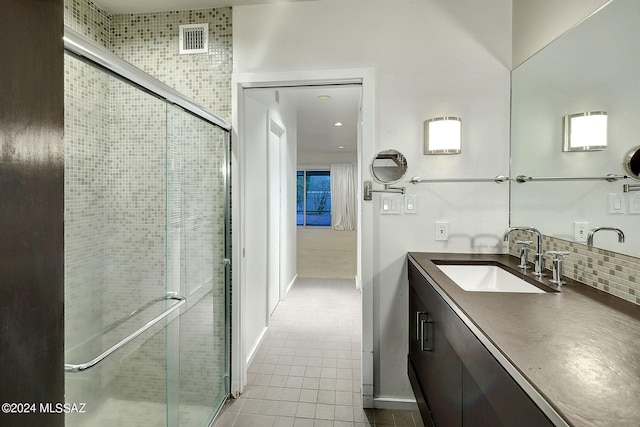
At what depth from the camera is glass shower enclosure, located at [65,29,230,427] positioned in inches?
58.0

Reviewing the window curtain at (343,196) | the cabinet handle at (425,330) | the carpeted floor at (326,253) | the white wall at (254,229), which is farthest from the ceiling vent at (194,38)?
the window curtain at (343,196)

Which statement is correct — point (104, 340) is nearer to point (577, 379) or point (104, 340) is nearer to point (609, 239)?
point (577, 379)

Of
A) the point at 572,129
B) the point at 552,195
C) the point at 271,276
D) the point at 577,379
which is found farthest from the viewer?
the point at 271,276

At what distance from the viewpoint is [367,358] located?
2.09 metres

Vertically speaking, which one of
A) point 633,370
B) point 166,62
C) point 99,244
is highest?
point 166,62

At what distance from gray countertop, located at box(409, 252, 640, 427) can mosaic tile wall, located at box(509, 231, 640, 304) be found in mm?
41

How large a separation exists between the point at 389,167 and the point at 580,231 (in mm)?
999

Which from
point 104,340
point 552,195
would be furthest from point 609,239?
point 104,340

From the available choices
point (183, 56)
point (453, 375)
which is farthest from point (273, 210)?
point (453, 375)

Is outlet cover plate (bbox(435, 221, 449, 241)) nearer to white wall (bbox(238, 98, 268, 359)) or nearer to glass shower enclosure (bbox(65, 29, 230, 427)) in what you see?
white wall (bbox(238, 98, 268, 359))

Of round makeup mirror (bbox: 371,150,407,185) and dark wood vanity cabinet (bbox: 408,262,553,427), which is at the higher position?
round makeup mirror (bbox: 371,150,407,185)

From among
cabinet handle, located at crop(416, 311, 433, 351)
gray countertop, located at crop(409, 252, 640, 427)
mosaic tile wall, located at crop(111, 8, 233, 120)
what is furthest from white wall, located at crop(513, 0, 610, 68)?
mosaic tile wall, located at crop(111, 8, 233, 120)

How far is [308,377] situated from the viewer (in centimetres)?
240

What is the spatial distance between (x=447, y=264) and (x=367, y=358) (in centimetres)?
79
